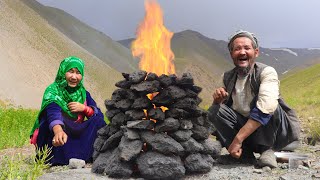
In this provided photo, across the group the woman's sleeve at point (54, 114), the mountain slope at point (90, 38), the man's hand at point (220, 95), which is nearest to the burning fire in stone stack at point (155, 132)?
the man's hand at point (220, 95)

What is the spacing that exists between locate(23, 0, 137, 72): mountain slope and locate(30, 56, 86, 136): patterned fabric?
115m

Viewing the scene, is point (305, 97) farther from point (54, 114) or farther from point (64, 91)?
Result: point (54, 114)

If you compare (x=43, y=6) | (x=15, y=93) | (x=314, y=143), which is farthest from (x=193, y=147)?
(x=43, y=6)

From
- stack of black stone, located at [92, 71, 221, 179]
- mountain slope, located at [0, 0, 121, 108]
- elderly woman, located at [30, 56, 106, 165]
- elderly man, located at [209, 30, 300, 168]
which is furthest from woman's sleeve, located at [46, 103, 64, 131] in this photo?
mountain slope, located at [0, 0, 121, 108]

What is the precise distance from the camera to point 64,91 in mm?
6082

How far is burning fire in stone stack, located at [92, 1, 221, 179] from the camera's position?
4.93 m

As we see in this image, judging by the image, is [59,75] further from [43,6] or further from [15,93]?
[43,6]

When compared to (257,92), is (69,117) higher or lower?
lower

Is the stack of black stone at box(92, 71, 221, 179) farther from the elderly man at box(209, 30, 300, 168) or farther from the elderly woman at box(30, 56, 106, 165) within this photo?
the elderly woman at box(30, 56, 106, 165)

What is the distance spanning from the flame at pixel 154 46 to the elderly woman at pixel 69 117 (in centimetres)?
98

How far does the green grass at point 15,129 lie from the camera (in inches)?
330

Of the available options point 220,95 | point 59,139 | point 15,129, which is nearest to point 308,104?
point 15,129

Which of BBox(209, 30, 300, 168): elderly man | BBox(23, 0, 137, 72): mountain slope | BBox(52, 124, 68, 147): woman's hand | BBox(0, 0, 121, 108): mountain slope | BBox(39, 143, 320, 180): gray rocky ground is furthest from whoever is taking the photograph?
BBox(23, 0, 137, 72): mountain slope

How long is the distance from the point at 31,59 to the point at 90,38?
7267 centimetres
